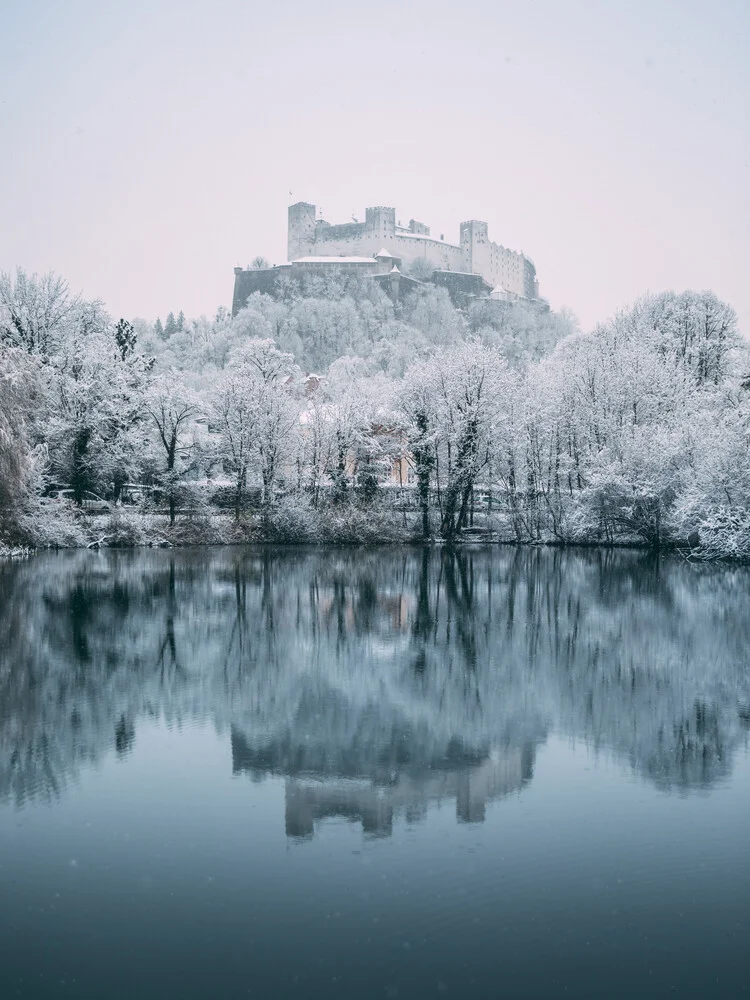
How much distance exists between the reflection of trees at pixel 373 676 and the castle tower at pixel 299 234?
390 ft

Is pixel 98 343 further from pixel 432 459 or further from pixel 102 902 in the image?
pixel 102 902

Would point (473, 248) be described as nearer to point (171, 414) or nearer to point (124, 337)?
point (124, 337)

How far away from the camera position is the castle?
443 feet

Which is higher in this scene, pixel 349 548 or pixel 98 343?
pixel 98 343

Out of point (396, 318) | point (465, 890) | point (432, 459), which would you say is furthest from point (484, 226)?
point (465, 890)

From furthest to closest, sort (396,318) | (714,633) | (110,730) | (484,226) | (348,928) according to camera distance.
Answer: (484,226) < (396,318) < (714,633) < (110,730) < (348,928)

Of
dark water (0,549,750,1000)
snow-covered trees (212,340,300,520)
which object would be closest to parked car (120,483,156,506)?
snow-covered trees (212,340,300,520)

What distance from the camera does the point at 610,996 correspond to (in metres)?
4.79

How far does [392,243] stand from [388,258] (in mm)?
6082

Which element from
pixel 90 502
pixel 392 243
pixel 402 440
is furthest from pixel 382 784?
pixel 392 243

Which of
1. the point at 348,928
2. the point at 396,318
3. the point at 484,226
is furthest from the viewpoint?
the point at 484,226

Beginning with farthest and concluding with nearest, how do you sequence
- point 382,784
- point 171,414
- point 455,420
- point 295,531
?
point 171,414 → point 455,420 → point 295,531 → point 382,784

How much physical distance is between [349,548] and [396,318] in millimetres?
90362

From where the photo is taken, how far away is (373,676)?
12.2 meters
